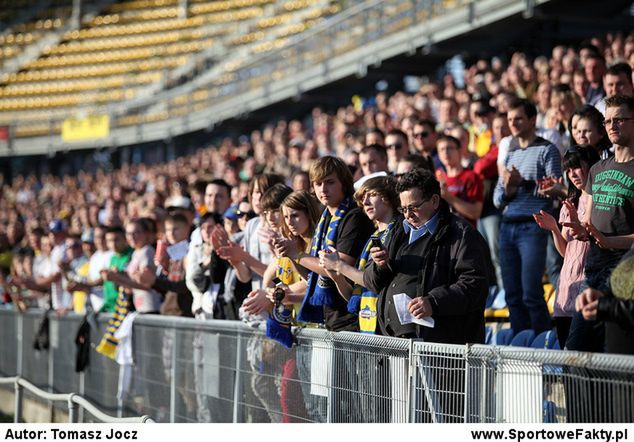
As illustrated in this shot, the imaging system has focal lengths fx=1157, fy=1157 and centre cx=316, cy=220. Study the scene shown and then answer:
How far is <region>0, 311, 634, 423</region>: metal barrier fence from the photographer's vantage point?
4.30m

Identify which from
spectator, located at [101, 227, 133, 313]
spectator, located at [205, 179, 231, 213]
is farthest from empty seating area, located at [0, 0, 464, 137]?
spectator, located at [205, 179, 231, 213]

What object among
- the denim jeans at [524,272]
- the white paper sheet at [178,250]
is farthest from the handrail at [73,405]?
the denim jeans at [524,272]

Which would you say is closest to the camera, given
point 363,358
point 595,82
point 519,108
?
point 363,358

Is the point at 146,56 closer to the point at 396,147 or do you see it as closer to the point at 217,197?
the point at 217,197

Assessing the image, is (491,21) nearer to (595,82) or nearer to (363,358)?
(595,82)

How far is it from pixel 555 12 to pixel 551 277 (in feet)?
29.9

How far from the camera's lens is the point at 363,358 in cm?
561

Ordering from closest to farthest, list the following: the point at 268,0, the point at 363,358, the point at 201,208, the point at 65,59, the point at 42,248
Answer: the point at 363,358 < the point at 201,208 < the point at 42,248 < the point at 268,0 < the point at 65,59

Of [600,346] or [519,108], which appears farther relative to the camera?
[519,108]

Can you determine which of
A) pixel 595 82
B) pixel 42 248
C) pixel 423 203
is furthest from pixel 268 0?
pixel 423 203

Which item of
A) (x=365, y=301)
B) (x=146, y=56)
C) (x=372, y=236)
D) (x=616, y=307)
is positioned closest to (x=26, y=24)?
(x=146, y=56)

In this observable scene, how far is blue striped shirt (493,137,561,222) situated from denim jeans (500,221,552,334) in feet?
0.27

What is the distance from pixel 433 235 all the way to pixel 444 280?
0.23 meters

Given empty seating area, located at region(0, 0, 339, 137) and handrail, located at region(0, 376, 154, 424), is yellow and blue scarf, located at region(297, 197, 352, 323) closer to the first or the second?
handrail, located at region(0, 376, 154, 424)
